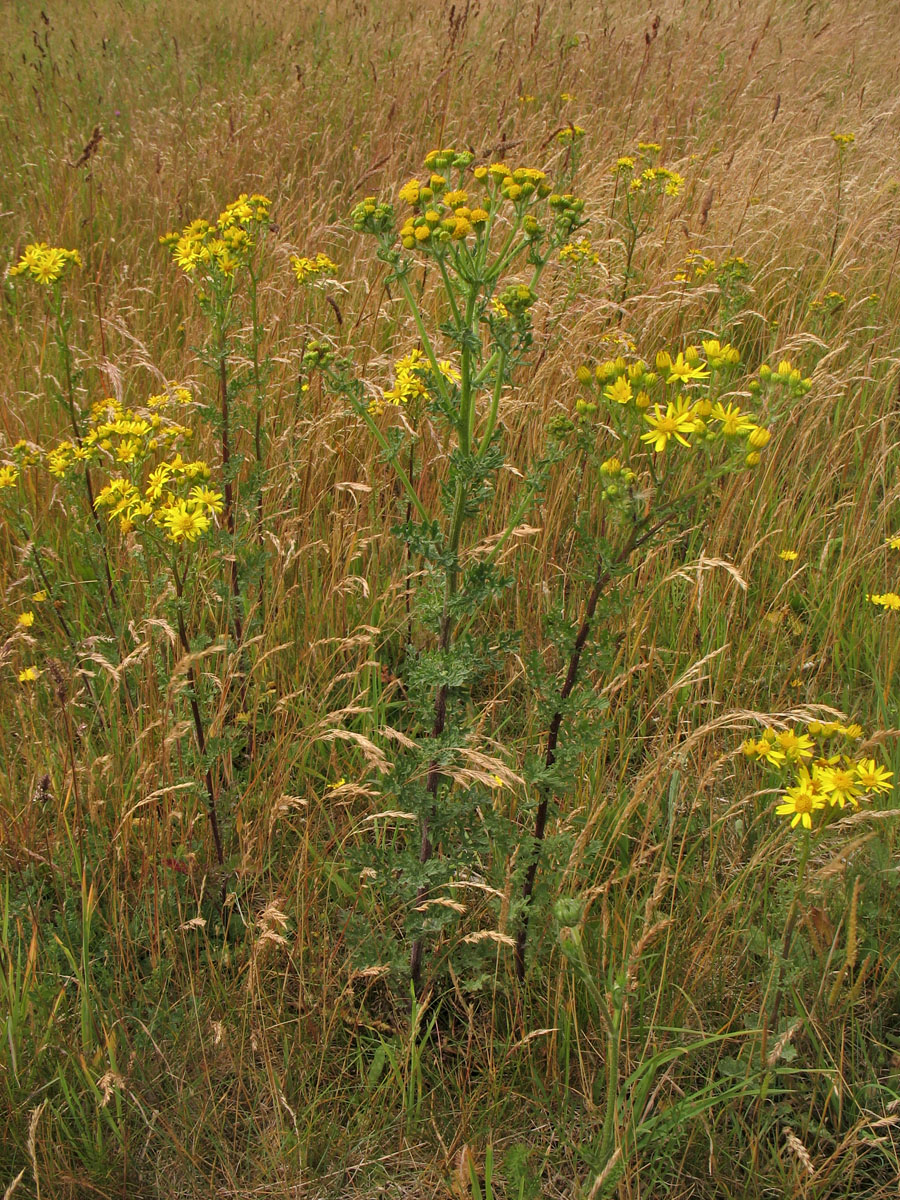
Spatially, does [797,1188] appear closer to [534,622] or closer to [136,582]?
[534,622]


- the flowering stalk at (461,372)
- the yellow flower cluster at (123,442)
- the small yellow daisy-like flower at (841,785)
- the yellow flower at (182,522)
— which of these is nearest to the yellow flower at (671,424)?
the flowering stalk at (461,372)

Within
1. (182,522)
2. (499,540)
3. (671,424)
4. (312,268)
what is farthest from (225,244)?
(671,424)

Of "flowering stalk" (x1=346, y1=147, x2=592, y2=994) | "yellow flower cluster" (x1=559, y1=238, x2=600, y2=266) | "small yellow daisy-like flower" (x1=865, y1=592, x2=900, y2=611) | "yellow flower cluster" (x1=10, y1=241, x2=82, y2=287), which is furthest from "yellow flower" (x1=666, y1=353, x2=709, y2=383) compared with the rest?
"yellow flower cluster" (x1=10, y1=241, x2=82, y2=287)

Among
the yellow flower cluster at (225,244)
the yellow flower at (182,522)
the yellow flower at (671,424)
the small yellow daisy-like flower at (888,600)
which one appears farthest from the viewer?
the small yellow daisy-like flower at (888,600)

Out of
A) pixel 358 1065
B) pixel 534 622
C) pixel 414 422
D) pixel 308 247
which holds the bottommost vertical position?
pixel 358 1065

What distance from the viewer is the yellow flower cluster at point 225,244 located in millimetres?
2182

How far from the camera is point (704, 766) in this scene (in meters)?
2.06

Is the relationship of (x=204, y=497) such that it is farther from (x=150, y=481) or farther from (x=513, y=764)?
(x=513, y=764)

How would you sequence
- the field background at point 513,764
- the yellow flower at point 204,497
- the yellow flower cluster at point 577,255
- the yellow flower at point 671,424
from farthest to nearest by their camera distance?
the yellow flower cluster at point 577,255, the yellow flower at point 204,497, the yellow flower at point 671,424, the field background at point 513,764

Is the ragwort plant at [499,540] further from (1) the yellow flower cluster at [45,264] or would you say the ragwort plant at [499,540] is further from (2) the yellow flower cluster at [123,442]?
(1) the yellow flower cluster at [45,264]

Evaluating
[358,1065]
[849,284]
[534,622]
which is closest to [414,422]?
[534,622]

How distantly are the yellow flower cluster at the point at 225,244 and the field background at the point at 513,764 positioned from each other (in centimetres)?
39

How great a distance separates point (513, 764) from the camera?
78.3 inches

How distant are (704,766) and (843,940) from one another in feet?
1.59
